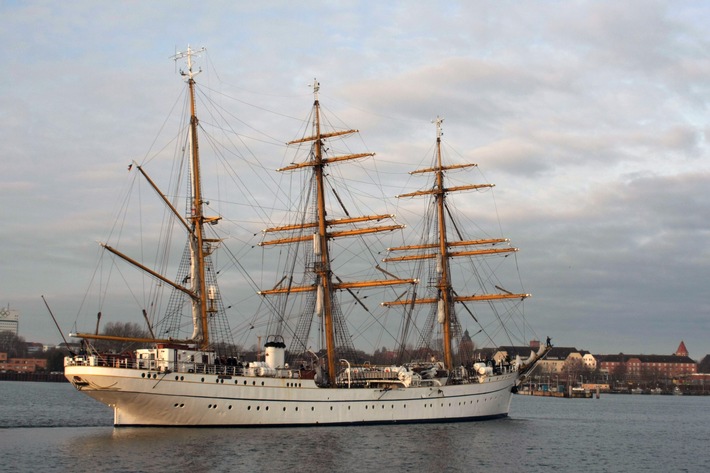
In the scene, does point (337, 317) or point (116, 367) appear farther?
point (337, 317)

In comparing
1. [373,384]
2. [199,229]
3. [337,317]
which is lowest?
[373,384]

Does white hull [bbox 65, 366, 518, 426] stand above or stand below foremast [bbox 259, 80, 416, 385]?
below

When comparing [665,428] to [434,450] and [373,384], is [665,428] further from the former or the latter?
[434,450]

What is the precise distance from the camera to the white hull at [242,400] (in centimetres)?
4969

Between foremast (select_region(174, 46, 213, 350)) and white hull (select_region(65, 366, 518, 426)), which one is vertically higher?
foremast (select_region(174, 46, 213, 350))

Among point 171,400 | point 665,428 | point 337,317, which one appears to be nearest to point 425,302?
point 337,317

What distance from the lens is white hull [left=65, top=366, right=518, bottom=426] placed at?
1956 inches

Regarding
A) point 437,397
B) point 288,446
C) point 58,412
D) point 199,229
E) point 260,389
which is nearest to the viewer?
point 288,446

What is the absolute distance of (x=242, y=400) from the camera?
52656 mm

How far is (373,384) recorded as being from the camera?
61250 mm

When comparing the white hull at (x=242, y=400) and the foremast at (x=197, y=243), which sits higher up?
the foremast at (x=197, y=243)

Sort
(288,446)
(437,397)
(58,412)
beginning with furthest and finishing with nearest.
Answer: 1. (58,412)
2. (437,397)
3. (288,446)

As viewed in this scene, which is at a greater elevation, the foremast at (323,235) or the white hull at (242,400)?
the foremast at (323,235)

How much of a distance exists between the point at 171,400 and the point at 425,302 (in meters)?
31.4
